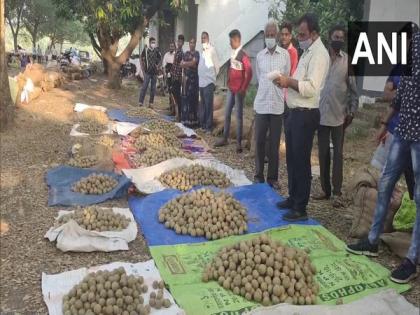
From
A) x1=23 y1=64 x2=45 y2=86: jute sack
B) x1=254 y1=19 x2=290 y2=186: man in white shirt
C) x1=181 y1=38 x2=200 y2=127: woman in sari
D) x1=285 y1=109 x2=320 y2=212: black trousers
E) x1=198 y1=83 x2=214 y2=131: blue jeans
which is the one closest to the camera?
x1=285 y1=109 x2=320 y2=212: black trousers

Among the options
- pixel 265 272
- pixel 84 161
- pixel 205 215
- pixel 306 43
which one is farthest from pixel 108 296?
pixel 84 161

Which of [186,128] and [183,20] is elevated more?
[183,20]

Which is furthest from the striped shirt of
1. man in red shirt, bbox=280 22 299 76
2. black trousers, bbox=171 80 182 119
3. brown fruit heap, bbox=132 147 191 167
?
black trousers, bbox=171 80 182 119

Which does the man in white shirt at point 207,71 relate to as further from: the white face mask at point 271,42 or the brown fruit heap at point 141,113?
the white face mask at point 271,42

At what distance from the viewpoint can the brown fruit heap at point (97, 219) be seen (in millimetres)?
4059

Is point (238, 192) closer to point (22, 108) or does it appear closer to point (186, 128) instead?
point (186, 128)

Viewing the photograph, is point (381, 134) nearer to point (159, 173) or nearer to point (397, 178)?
point (397, 178)

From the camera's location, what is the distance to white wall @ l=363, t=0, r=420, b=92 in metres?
7.56

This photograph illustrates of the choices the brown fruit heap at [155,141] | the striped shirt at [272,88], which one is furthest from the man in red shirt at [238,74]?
the striped shirt at [272,88]

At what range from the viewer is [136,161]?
634 centimetres

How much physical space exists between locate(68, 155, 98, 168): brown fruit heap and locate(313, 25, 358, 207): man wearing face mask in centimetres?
287

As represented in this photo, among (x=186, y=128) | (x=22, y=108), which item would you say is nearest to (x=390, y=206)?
(x=186, y=128)

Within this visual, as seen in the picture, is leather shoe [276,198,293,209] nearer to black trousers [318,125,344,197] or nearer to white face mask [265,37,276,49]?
black trousers [318,125,344,197]

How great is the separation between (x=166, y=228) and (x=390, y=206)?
6.66 ft
